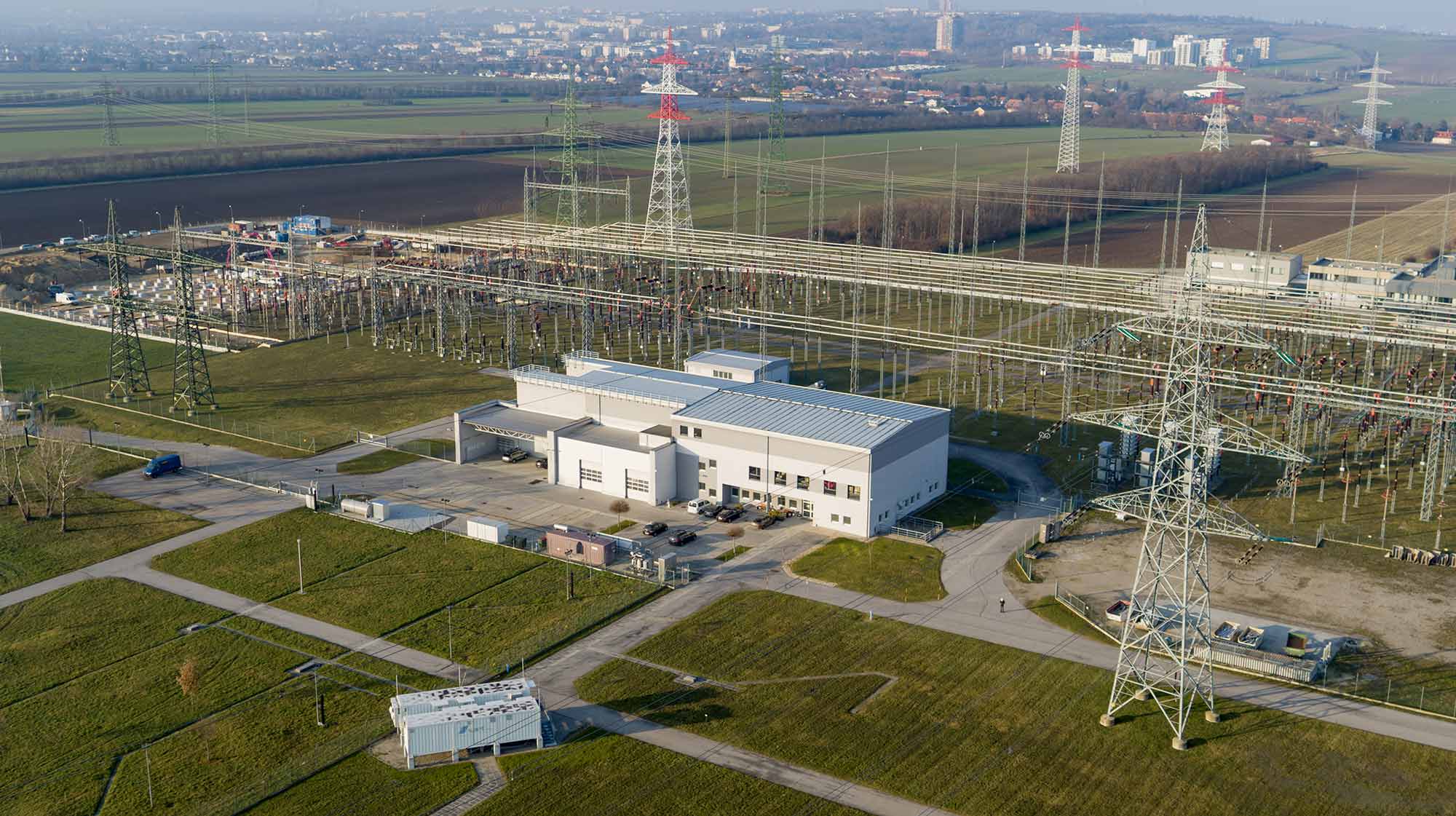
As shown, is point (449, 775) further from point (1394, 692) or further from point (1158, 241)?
point (1158, 241)

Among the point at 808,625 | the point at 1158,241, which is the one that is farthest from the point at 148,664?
the point at 1158,241

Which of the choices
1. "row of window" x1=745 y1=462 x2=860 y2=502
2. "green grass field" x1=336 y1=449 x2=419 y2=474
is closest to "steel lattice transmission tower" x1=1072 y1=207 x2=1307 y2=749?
"row of window" x1=745 y1=462 x2=860 y2=502

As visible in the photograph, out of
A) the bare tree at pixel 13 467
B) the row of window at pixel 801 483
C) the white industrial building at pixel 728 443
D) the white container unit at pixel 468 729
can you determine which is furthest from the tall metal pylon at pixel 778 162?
the white container unit at pixel 468 729

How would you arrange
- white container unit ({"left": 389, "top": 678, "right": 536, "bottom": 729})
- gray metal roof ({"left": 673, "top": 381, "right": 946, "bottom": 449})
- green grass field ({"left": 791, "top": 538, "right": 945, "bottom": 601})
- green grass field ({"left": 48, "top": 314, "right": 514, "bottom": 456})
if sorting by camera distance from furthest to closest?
1. green grass field ({"left": 48, "top": 314, "right": 514, "bottom": 456})
2. gray metal roof ({"left": 673, "top": 381, "right": 946, "bottom": 449})
3. green grass field ({"left": 791, "top": 538, "right": 945, "bottom": 601})
4. white container unit ({"left": 389, "top": 678, "right": 536, "bottom": 729})

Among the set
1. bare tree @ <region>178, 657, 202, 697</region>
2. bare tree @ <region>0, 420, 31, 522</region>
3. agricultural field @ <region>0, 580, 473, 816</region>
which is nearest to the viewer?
agricultural field @ <region>0, 580, 473, 816</region>

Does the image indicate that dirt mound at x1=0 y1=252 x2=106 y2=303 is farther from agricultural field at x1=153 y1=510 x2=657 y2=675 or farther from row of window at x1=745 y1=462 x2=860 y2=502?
row of window at x1=745 y1=462 x2=860 y2=502

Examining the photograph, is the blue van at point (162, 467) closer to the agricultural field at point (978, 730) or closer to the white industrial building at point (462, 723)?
the white industrial building at point (462, 723)

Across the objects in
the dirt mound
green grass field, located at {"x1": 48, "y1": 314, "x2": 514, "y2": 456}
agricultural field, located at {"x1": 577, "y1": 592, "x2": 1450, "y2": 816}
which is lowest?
agricultural field, located at {"x1": 577, "y1": 592, "x2": 1450, "y2": 816}
